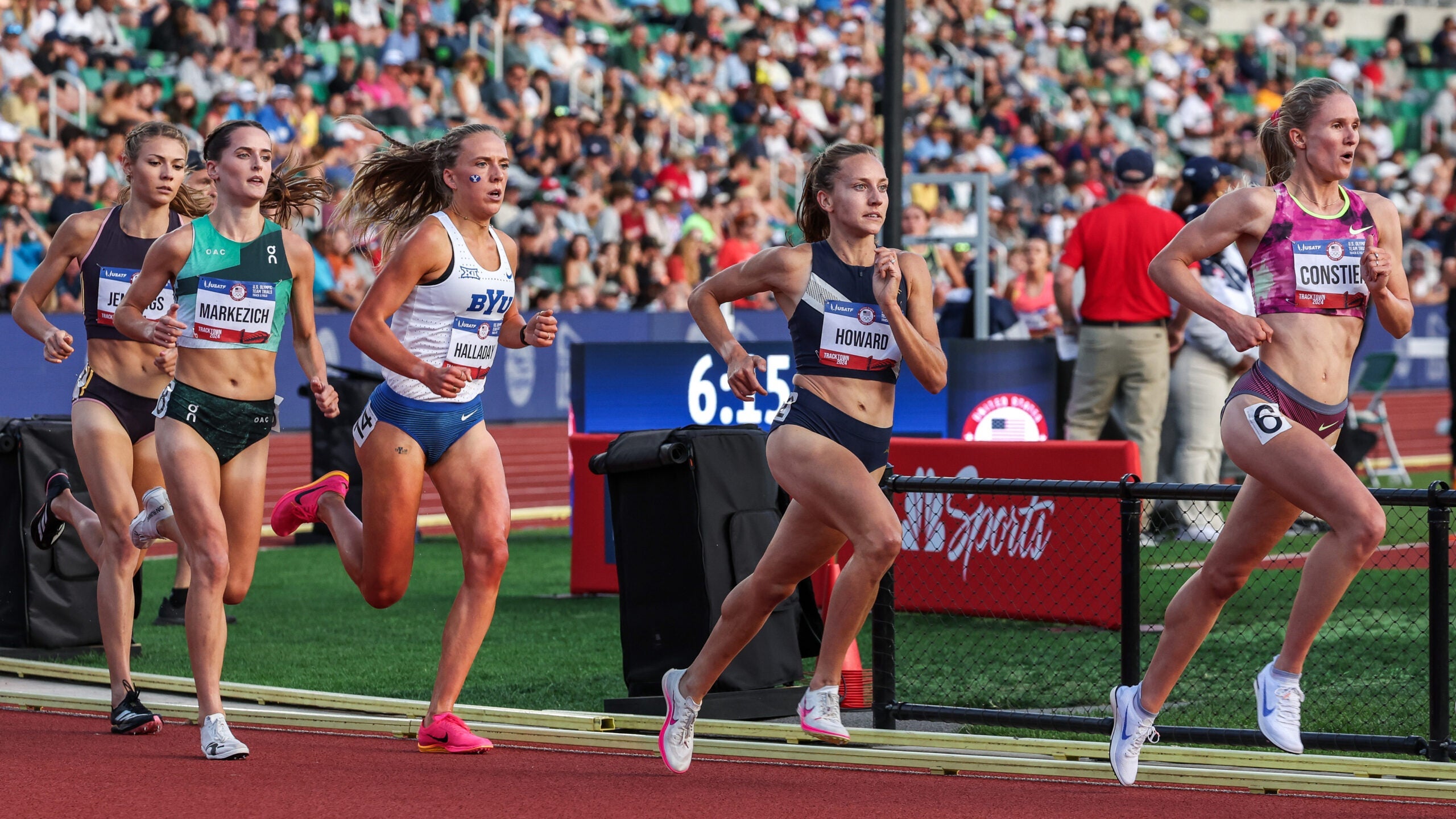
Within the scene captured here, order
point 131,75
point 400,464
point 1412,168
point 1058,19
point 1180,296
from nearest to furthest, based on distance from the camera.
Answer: point 1180,296, point 400,464, point 131,75, point 1412,168, point 1058,19

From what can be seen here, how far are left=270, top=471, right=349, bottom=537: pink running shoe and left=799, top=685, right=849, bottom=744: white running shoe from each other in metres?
2.02

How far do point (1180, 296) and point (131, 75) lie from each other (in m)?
16.8

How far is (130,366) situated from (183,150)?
89 centimetres

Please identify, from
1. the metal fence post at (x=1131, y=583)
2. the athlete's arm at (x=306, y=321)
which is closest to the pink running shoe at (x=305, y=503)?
the athlete's arm at (x=306, y=321)

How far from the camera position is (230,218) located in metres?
6.50

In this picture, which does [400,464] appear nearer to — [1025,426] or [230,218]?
[230,218]

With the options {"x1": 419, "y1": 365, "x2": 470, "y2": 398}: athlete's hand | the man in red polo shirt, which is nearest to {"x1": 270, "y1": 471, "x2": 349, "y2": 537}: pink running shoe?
{"x1": 419, "y1": 365, "x2": 470, "y2": 398}: athlete's hand

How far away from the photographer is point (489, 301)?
6363 mm

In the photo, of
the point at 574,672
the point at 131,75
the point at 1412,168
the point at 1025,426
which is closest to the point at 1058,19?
the point at 1412,168

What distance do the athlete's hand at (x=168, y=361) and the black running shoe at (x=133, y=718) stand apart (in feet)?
3.93

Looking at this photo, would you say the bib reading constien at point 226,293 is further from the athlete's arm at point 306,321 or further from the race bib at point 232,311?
the athlete's arm at point 306,321

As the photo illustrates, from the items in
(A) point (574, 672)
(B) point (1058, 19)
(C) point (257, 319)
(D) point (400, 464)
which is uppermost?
(B) point (1058, 19)

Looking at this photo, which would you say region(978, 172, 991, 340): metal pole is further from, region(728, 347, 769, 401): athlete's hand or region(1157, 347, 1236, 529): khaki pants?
region(728, 347, 769, 401): athlete's hand

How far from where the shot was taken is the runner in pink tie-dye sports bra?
5.45 m
